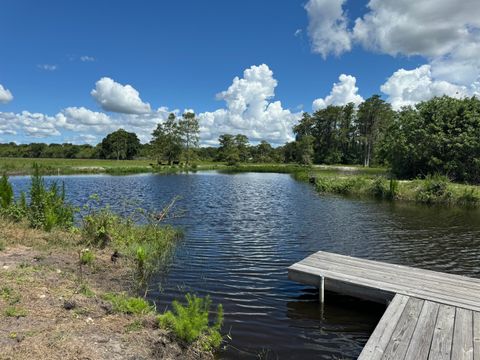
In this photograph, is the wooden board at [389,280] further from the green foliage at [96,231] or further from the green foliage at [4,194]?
the green foliage at [4,194]

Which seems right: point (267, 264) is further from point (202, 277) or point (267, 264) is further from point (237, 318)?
point (237, 318)

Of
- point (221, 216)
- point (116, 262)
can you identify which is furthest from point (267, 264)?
point (221, 216)

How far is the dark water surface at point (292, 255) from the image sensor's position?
234 inches

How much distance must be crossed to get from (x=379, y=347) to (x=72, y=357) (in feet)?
12.5

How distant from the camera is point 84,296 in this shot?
597 cm

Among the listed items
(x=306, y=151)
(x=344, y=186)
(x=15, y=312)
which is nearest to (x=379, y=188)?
(x=344, y=186)

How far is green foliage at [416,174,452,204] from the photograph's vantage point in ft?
74.8

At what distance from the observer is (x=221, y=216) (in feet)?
58.0

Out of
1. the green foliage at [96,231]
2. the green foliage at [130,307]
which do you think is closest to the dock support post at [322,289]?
the green foliage at [130,307]

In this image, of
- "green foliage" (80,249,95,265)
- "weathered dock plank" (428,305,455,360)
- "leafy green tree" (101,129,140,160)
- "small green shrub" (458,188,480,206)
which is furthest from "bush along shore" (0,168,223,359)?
"leafy green tree" (101,129,140,160)

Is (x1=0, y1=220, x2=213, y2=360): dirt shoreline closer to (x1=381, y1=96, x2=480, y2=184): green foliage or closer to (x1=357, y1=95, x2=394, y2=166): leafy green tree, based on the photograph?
(x1=381, y1=96, x2=480, y2=184): green foliage

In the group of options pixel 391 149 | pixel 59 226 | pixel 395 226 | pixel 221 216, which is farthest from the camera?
pixel 391 149

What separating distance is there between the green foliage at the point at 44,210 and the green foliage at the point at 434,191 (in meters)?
22.2

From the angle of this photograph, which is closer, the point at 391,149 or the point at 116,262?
the point at 116,262
